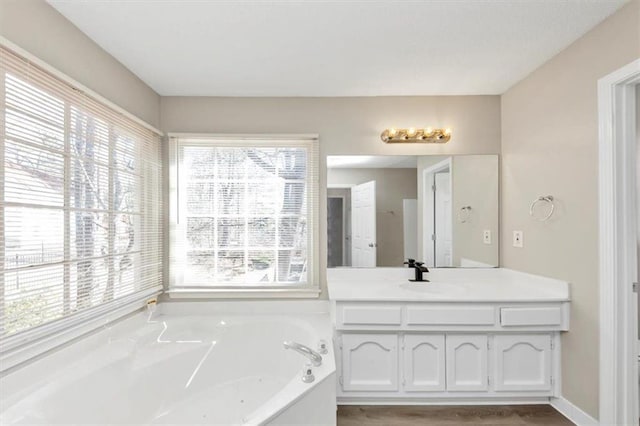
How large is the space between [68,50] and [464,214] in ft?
9.42

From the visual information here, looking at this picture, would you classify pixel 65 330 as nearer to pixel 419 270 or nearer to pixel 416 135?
pixel 419 270

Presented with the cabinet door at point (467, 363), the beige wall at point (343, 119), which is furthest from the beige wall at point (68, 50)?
the cabinet door at point (467, 363)

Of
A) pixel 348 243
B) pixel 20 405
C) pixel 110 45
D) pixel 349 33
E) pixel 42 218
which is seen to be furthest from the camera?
pixel 348 243

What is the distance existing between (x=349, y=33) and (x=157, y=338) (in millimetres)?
2272

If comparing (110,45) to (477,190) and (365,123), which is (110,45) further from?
(477,190)

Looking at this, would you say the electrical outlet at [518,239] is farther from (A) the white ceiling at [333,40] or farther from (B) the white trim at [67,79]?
(B) the white trim at [67,79]

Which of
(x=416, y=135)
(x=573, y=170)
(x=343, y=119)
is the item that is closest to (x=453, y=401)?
(x=573, y=170)

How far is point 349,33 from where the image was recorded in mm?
1798

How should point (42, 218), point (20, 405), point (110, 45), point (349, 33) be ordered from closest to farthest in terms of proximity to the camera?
1. point (20, 405)
2. point (42, 218)
3. point (349, 33)
4. point (110, 45)

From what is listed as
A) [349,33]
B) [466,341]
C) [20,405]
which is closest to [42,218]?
[20,405]

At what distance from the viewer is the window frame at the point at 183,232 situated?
2.62 m

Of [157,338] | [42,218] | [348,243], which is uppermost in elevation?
[42,218]

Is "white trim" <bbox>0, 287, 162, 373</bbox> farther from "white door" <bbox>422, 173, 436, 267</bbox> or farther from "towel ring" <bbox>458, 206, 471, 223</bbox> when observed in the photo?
"towel ring" <bbox>458, 206, 471, 223</bbox>

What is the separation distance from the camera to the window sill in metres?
2.63
